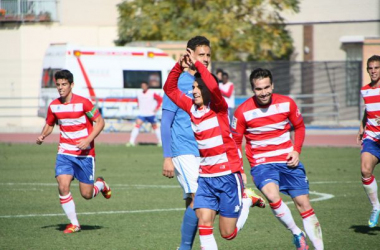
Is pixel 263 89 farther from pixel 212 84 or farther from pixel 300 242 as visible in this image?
pixel 300 242

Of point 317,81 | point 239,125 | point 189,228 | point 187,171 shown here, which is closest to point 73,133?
point 187,171

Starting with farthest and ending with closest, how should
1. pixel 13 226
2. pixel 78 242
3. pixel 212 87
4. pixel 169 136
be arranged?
1. pixel 13 226
2. pixel 78 242
3. pixel 169 136
4. pixel 212 87

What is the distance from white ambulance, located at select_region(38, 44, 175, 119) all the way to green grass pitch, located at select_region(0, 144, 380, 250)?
1025 cm

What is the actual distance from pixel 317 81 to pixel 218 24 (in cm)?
538

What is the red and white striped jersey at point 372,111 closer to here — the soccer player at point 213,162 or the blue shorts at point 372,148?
the blue shorts at point 372,148

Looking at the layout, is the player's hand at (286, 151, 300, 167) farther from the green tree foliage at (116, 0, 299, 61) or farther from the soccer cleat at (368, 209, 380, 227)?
the green tree foliage at (116, 0, 299, 61)

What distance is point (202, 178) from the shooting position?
7184 mm

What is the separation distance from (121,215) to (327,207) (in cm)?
329

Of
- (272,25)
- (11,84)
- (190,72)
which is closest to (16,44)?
(11,84)

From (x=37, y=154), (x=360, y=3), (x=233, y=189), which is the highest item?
(x=360, y=3)

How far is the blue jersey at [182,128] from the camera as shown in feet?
25.7

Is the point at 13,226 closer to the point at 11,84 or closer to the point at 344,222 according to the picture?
the point at 344,222

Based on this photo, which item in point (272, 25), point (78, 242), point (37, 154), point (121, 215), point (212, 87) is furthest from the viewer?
point (272, 25)

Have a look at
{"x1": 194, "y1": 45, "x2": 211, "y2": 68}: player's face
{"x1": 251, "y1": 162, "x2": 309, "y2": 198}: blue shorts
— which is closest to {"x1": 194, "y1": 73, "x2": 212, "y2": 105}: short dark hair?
{"x1": 194, "y1": 45, "x2": 211, "y2": 68}: player's face
